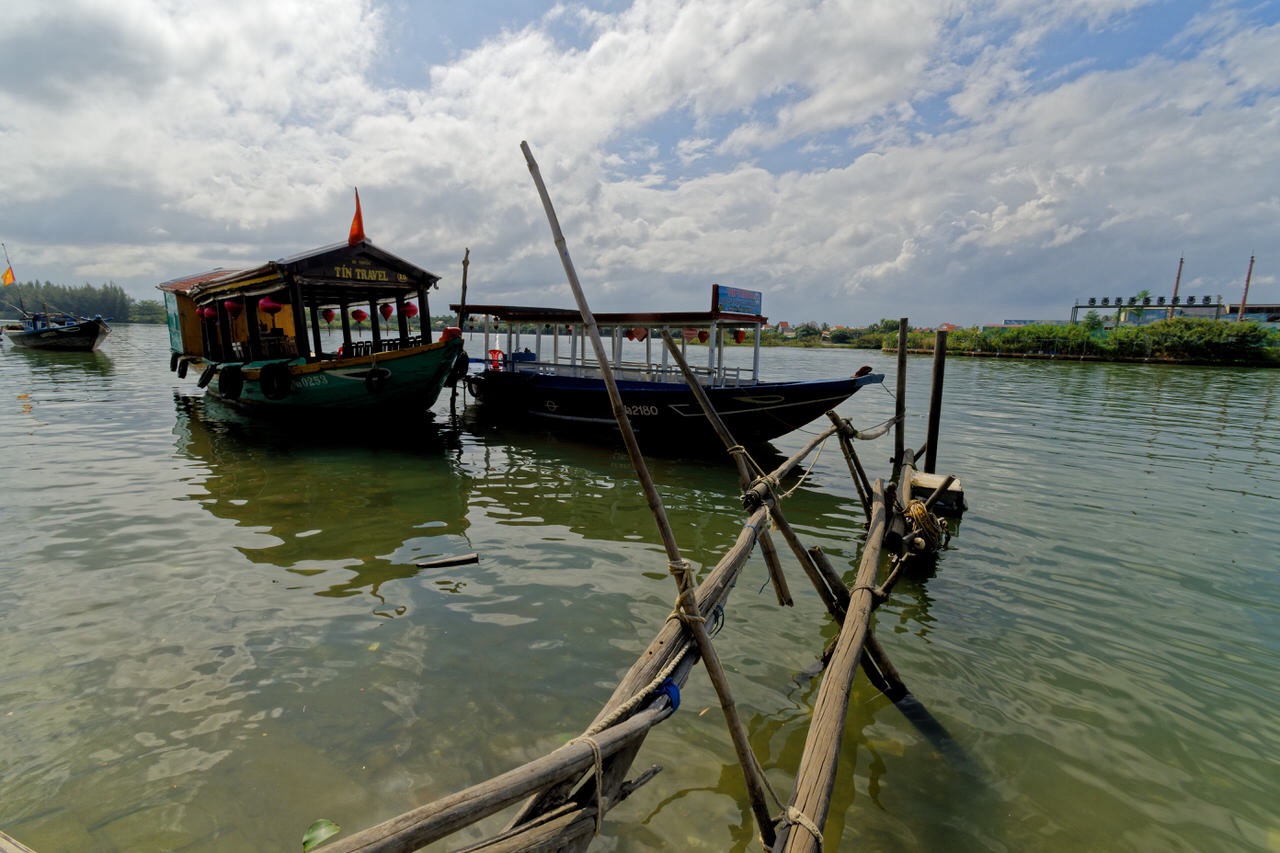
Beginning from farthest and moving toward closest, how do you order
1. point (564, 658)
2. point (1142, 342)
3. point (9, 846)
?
1. point (1142, 342)
2. point (564, 658)
3. point (9, 846)

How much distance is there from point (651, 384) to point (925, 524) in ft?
24.7

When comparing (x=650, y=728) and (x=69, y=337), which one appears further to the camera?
(x=69, y=337)

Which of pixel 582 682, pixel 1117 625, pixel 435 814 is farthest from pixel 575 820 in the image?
pixel 1117 625

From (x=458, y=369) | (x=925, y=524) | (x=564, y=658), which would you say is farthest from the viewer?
(x=458, y=369)

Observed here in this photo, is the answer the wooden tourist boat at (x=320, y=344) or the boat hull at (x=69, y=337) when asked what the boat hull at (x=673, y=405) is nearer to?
the wooden tourist boat at (x=320, y=344)

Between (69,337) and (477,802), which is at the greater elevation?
(69,337)

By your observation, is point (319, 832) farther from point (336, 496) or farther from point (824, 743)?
point (336, 496)

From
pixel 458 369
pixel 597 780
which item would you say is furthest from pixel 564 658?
pixel 458 369

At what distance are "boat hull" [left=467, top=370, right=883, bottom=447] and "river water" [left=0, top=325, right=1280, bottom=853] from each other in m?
2.24

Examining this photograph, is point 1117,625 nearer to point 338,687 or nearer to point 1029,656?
point 1029,656

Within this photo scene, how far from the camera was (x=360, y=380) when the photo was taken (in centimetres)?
1378

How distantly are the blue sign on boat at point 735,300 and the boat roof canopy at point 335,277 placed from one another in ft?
25.9

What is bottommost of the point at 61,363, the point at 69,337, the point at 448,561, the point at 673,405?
the point at 448,561

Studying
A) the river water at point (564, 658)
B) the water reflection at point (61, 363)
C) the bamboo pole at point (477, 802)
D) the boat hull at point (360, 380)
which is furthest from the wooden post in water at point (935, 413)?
the water reflection at point (61, 363)
